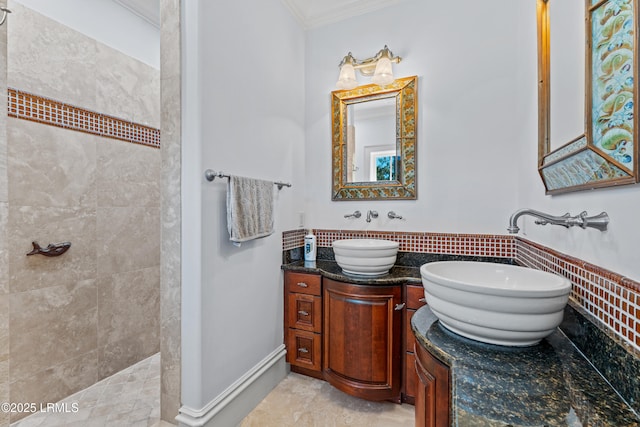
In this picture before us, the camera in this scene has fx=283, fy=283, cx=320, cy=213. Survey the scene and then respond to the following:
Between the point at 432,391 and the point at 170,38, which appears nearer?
the point at 432,391

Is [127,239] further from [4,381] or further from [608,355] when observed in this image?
[608,355]

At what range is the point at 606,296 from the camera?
0.76 meters

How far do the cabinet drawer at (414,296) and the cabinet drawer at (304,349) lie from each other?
67 centimetres

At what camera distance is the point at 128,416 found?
63.7 inches

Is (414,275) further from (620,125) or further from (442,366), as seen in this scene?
(620,125)

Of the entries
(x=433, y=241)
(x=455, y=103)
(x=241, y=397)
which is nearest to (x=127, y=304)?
(x=241, y=397)

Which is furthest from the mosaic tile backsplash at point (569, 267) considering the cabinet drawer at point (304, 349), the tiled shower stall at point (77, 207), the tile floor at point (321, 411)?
the tiled shower stall at point (77, 207)

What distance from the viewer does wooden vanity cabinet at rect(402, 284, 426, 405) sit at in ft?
5.49

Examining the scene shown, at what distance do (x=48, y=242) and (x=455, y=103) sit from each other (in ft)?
8.97

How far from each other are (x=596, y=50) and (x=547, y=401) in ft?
3.15

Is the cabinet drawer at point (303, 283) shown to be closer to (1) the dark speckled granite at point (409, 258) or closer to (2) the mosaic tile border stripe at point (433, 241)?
(1) the dark speckled granite at point (409, 258)

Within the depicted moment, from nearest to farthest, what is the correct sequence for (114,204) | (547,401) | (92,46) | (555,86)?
(547,401) < (555,86) < (92,46) < (114,204)

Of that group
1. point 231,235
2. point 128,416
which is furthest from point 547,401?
point 128,416

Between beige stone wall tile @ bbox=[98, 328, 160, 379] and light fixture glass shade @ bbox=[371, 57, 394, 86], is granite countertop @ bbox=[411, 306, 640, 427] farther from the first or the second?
beige stone wall tile @ bbox=[98, 328, 160, 379]
